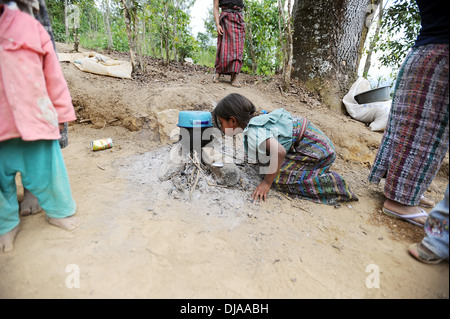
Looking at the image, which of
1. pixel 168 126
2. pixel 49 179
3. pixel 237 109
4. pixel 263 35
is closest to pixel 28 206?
pixel 49 179

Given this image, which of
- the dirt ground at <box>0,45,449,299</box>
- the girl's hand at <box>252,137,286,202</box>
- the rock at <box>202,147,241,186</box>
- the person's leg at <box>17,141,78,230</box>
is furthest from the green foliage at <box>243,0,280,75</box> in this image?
the person's leg at <box>17,141,78,230</box>

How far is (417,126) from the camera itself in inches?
67.6

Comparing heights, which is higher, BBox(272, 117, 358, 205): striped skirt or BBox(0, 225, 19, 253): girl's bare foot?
BBox(272, 117, 358, 205): striped skirt

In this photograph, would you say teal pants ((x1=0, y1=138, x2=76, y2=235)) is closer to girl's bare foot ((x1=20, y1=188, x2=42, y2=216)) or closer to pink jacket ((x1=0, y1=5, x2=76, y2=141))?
pink jacket ((x1=0, y1=5, x2=76, y2=141))

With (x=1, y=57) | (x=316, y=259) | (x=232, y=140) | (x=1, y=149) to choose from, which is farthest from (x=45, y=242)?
(x=232, y=140)

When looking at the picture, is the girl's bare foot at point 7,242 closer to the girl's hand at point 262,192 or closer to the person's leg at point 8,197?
Result: the person's leg at point 8,197

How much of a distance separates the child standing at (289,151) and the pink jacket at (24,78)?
48.1 inches

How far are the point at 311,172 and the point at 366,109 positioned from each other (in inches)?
76.0

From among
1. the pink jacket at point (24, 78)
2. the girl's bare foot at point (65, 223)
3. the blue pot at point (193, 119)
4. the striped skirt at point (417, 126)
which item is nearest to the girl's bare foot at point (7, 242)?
the girl's bare foot at point (65, 223)

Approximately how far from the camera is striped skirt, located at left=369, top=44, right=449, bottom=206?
63.4 inches

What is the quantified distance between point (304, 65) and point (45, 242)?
12.9 feet

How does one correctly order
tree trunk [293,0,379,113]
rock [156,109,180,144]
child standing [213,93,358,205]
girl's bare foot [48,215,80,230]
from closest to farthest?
1. girl's bare foot [48,215,80,230]
2. child standing [213,93,358,205]
3. rock [156,109,180,144]
4. tree trunk [293,0,379,113]

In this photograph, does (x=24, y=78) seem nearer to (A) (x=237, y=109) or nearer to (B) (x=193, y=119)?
(B) (x=193, y=119)

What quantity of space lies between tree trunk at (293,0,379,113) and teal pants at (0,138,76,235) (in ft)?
11.7
